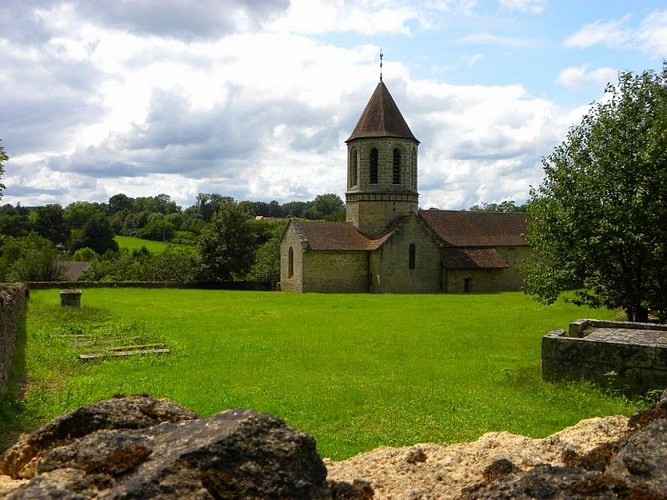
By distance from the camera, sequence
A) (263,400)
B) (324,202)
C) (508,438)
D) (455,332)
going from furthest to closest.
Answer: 1. (324,202)
2. (455,332)
3. (263,400)
4. (508,438)


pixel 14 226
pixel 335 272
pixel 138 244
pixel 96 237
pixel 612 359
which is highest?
pixel 14 226

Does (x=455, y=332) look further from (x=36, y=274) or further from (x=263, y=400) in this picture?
(x=36, y=274)

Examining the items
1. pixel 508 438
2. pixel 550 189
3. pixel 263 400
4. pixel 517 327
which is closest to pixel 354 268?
pixel 517 327

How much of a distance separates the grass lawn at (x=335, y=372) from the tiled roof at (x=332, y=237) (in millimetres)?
20844

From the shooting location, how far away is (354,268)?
4666 cm

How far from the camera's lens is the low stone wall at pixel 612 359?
423 inches

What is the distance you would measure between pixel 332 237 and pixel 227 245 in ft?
43.4

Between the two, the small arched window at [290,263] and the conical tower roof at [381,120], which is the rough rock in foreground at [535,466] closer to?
the small arched window at [290,263]

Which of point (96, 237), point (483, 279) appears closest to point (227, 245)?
point (483, 279)

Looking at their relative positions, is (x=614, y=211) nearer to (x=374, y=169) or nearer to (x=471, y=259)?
(x=471, y=259)

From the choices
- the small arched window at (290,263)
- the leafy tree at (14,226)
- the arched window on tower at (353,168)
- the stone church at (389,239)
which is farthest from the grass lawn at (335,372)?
the leafy tree at (14,226)

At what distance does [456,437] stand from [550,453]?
296 cm

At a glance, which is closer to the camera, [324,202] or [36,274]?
[36,274]

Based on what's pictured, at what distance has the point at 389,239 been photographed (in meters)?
46.2
